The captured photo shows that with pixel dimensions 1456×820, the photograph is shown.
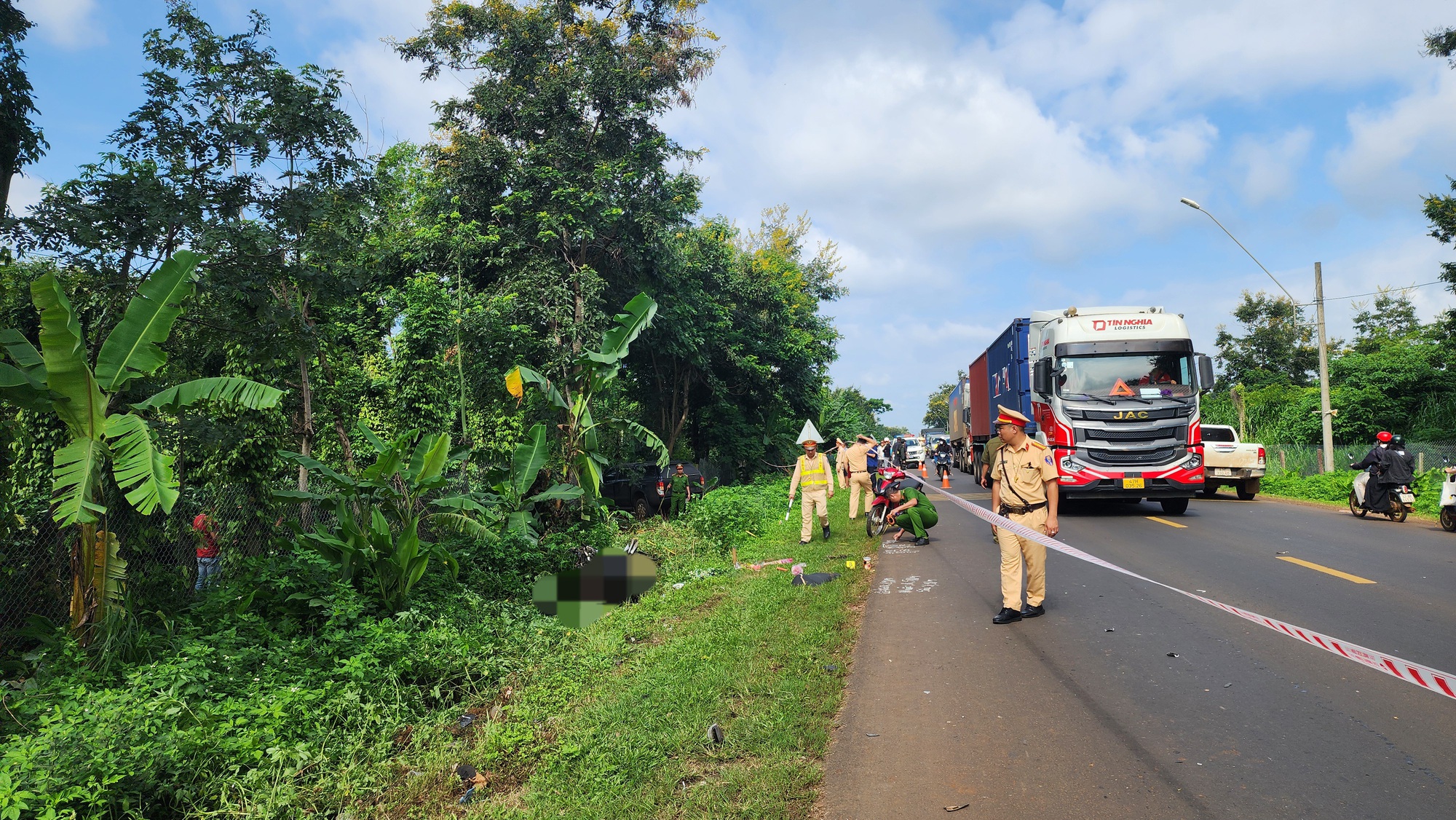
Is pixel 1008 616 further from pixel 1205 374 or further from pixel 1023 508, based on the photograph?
pixel 1205 374

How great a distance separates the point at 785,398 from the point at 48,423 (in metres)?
24.5

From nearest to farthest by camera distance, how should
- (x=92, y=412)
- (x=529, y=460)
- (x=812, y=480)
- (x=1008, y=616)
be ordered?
(x=92, y=412) < (x=1008, y=616) < (x=529, y=460) < (x=812, y=480)

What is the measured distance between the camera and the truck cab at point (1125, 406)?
14.4 m

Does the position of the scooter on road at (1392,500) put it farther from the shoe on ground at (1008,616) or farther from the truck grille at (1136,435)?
the shoe on ground at (1008,616)

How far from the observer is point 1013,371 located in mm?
19062

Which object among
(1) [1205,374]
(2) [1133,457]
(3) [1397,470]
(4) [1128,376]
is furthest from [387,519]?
(3) [1397,470]

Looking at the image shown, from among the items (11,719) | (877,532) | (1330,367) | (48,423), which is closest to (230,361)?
(48,423)

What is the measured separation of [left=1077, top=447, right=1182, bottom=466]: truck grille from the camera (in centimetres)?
1440

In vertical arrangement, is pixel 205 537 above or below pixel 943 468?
above

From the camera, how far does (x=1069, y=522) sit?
14.2 m

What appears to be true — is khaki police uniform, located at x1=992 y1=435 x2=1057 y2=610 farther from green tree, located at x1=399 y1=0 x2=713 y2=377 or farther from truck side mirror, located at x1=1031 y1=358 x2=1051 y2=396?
green tree, located at x1=399 y1=0 x2=713 y2=377

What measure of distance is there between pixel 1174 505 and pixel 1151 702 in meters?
12.2

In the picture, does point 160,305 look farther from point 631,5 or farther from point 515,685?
point 631,5

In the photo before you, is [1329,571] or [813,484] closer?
[1329,571]
